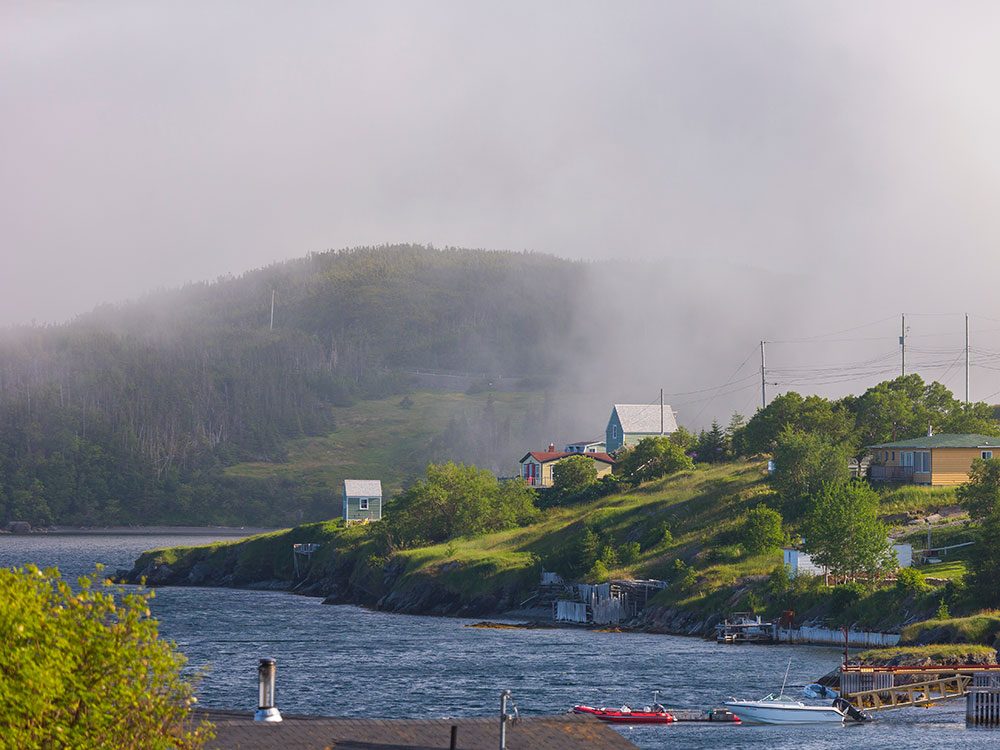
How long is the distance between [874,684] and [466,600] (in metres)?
71.0

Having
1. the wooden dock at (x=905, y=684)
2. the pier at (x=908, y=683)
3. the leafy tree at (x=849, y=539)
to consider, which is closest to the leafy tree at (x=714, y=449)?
the leafy tree at (x=849, y=539)

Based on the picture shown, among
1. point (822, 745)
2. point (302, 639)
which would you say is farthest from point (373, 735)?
point (302, 639)

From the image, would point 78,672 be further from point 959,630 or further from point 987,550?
point 987,550

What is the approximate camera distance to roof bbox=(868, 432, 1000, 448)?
14768cm

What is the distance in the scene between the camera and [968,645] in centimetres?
9631

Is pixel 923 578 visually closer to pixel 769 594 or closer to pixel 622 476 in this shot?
pixel 769 594

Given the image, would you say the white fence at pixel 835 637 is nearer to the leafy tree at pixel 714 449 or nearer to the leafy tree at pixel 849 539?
the leafy tree at pixel 849 539

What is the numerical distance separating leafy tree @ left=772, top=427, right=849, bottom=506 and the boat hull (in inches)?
2472

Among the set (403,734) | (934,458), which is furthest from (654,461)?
(403,734)

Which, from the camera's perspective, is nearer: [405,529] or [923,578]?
[923,578]

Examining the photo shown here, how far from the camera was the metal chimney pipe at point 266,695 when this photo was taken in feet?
137

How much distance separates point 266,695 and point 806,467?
110 metres

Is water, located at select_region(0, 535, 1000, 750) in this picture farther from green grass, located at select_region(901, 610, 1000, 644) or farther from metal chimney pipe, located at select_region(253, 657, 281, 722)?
metal chimney pipe, located at select_region(253, 657, 281, 722)

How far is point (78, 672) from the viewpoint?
32719 mm
